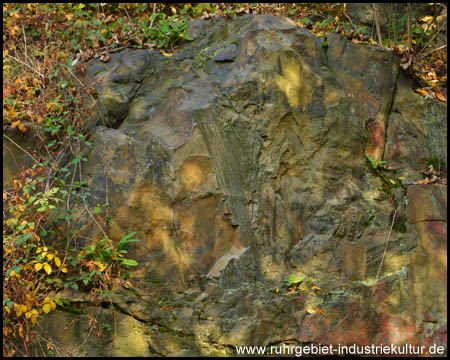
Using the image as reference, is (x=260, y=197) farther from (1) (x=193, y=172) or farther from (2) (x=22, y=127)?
(2) (x=22, y=127)

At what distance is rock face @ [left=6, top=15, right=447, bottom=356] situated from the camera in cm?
450

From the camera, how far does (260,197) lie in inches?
195

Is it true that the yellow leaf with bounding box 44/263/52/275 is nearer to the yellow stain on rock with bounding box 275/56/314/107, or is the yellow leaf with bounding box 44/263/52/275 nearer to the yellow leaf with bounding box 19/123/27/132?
the yellow leaf with bounding box 19/123/27/132

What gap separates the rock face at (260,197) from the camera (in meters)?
4.50

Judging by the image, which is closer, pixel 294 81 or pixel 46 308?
pixel 46 308

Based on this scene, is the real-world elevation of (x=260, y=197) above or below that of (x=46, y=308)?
above

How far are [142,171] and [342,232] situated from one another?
2.33 m

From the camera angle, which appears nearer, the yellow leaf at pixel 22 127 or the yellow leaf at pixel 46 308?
the yellow leaf at pixel 46 308

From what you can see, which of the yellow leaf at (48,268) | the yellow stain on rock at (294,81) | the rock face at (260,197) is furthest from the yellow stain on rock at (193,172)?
the yellow leaf at (48,268)

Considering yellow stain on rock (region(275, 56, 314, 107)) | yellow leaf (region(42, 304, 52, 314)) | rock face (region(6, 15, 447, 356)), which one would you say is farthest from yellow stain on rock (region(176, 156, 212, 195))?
yellow leaf (region(42, 304, 52, 314))

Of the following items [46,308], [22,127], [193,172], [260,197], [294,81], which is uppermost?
[294,81]

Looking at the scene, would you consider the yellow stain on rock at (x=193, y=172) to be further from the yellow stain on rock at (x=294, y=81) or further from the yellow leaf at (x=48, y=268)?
the yellow leaf at (x=48, y=268)

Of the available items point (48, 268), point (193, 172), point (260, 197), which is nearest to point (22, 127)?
point (48, 268)

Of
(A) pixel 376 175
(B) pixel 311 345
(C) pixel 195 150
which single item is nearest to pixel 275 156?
(C) pixel 195 150
